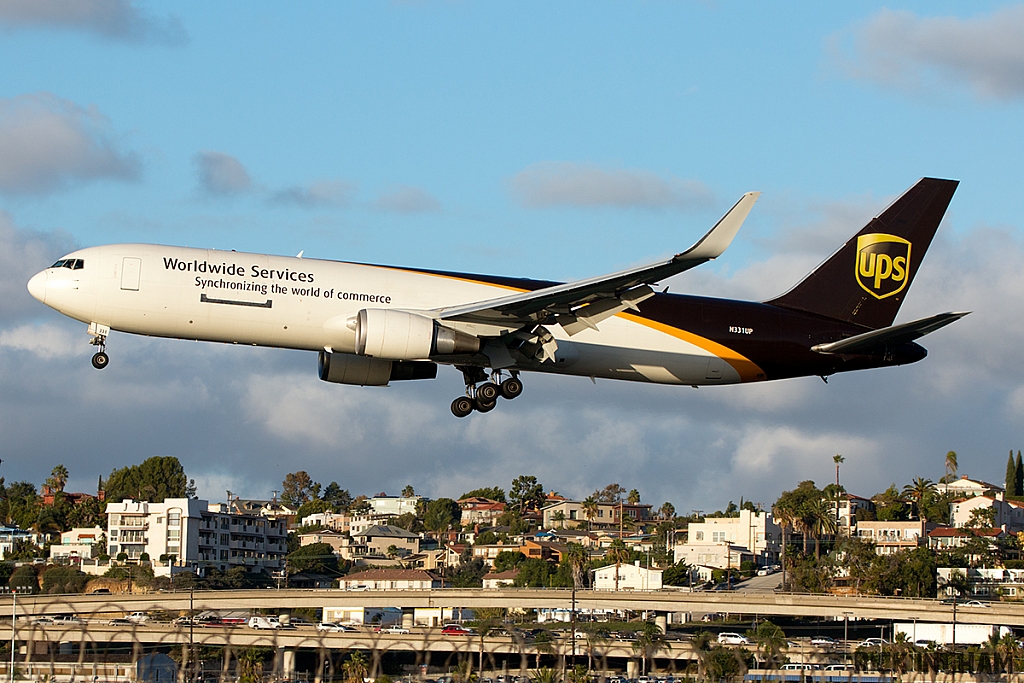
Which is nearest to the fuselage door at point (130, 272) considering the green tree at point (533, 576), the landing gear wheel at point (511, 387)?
the landing gear wheel at point (511, 387)

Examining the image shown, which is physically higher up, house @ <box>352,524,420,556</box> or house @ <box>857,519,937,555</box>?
house @ <box>857,519,937,555</box>

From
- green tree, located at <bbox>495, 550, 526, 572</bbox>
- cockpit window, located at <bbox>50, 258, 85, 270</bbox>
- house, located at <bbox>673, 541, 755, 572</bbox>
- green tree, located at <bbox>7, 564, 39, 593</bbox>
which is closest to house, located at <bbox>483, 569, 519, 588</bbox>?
green tree, located at <bbox>495, 550, 526, 572</bbox>

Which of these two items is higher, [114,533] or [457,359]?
[457,359]

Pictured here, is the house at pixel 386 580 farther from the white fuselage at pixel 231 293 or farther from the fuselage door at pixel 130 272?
the fuselage door at pixel 130 272

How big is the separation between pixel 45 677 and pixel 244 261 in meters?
15.4

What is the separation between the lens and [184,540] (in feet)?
431

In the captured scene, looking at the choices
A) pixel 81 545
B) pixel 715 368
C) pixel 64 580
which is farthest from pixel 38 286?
pixel 81 545

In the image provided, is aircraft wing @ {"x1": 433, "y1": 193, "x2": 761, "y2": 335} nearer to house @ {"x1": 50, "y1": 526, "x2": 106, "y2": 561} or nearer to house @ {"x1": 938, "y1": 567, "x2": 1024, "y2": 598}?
house @ {"x1": 938, "y1": 567, "x2": 1024, "y2": 598}

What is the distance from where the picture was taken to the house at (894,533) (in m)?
163

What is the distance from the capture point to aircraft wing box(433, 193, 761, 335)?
1475 inches

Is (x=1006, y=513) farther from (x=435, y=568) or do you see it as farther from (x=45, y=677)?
(x=45, y=677)

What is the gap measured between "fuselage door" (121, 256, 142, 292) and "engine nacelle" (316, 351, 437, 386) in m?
7.19

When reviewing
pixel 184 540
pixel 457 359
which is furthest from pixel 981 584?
pixel 457 359

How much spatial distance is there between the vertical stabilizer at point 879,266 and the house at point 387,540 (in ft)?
430
